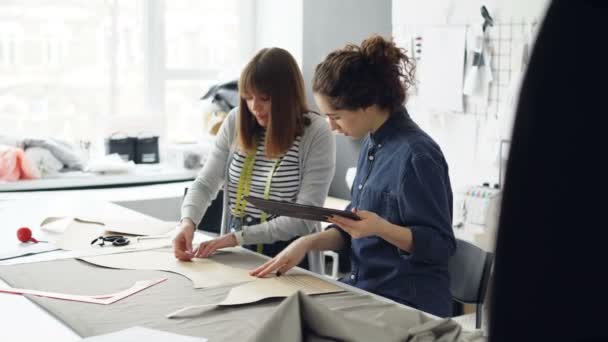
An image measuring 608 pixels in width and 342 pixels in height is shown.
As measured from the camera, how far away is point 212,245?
212 centimetres

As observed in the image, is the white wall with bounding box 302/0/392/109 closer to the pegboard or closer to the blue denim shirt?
the pegboard

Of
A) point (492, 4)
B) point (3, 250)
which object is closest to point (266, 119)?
point (3, 250)

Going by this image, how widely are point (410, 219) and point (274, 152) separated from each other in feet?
2.32

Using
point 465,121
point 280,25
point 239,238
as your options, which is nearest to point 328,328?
point 239,238

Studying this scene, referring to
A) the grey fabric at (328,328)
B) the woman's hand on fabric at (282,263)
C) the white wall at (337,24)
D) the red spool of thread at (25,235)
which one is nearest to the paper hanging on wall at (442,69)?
the white wall at (337,24)

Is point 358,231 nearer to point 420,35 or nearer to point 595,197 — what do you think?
point 595,197

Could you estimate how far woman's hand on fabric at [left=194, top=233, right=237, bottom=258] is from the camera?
2100 mm

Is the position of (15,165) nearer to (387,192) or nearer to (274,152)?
(274,152)

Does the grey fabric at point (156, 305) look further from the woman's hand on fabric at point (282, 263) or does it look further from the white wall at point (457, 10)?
the white wall at point (457, 10)

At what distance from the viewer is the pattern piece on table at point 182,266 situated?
1.87 meters

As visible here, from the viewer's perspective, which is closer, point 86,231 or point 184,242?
point 184,242

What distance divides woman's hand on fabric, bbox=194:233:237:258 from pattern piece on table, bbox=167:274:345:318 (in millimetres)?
300

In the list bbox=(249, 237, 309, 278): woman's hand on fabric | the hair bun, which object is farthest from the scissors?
the hair bun

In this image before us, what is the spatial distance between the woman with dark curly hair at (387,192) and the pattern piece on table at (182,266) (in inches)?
3.4
